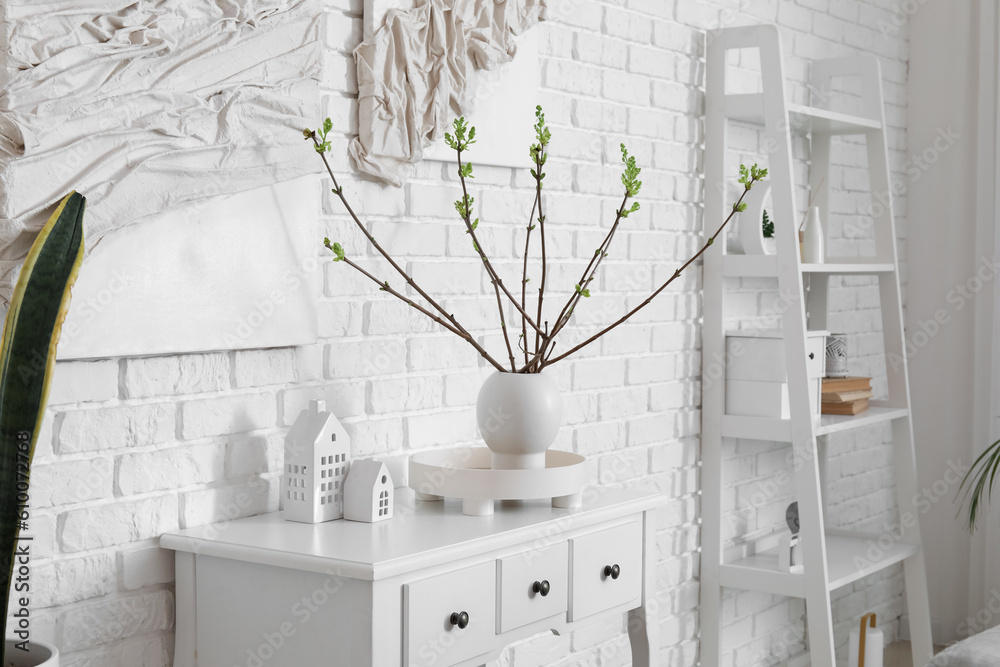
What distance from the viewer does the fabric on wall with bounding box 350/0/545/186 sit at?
1.80 metres

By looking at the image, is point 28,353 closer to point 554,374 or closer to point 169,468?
point 169,468

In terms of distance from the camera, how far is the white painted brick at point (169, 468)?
1512 millimetres

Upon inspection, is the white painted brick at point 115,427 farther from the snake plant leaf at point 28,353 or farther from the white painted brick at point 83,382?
the snake plant leaf at point 28,353

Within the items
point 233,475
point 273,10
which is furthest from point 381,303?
point 273,10

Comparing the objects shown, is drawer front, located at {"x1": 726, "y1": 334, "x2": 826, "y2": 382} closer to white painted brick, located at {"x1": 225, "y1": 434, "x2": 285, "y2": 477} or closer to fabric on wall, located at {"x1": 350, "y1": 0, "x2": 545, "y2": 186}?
fabric on wall, located at {"x1": 350, "y1": 0, "x2": 545, "y2": 186}

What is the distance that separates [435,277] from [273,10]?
58cm

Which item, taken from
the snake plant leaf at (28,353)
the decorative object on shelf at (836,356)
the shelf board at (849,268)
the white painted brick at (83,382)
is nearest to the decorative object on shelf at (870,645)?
the decorative object on shelf at (836,356)

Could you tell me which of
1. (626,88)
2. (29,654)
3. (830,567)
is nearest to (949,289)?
(830,567)

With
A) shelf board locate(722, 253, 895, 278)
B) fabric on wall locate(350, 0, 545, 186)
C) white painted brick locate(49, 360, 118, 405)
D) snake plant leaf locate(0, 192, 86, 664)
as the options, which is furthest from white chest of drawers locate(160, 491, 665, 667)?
shelf board locate(722, 253, 895, 278)

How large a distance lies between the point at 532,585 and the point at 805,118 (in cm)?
156

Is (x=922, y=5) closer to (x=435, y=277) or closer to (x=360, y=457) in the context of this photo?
(x=435, y=277)

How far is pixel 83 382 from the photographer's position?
1444 mm

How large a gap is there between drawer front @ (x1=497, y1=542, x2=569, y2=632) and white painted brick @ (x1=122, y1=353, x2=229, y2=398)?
507 mm

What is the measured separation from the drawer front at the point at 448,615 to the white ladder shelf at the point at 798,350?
115 cm
